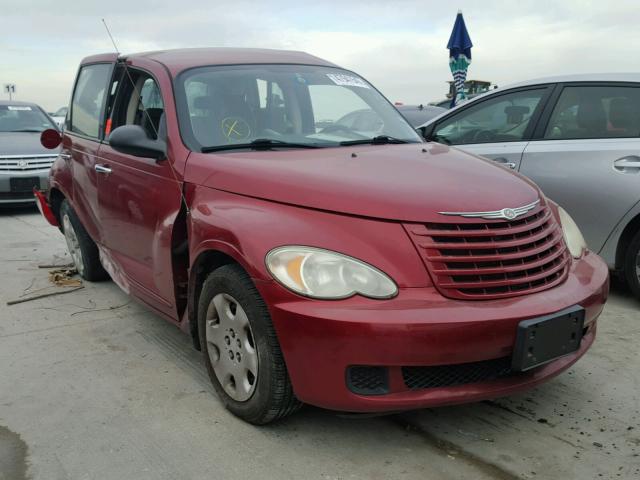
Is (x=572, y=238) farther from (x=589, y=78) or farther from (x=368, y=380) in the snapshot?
(x=589, y=78)

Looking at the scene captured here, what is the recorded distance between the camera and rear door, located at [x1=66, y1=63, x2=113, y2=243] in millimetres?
4473

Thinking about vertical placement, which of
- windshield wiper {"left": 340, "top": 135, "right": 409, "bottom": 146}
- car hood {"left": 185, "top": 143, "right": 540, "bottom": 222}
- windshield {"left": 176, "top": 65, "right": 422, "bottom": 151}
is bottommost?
car hood {"left": 185, "top": 143, "right": 540, "bottom": 222}

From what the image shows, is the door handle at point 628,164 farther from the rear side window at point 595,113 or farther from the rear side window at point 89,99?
the rear side window at point 89,99

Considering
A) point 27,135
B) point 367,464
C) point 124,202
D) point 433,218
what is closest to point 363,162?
point 433,218

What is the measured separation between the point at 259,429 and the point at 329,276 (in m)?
0.87

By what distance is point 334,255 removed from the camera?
2482 millimetres

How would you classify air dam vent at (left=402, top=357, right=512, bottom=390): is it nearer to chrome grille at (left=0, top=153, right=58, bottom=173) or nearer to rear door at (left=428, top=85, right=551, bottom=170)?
rear door at (left=428, top=85, right=551, bottom=170)

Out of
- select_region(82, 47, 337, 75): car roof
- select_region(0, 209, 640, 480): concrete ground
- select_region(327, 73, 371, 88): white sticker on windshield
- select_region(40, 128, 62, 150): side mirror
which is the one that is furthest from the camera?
select_region(40, 128, 62, 150): side mirror

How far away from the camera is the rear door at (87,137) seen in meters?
4.47

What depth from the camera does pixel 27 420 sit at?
9.87 ft

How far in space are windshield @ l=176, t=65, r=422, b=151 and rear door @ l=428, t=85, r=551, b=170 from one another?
1325mm

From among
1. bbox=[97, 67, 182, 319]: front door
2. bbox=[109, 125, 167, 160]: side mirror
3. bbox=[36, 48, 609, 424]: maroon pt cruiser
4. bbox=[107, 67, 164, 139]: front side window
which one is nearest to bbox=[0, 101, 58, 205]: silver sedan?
bbox=[107, 67, 164, 139]: front side window

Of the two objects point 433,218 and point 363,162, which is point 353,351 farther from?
point 363,162

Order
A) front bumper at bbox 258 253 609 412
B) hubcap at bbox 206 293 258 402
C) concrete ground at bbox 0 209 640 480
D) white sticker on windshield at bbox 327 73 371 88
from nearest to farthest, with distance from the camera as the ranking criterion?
front bumper at bbox 258 253 609 412, concrete ground at bbox 0 209 640 480, hubcap at bbox 206 293 258 402, white sticker on windshield at bbox 327 73 371 88
